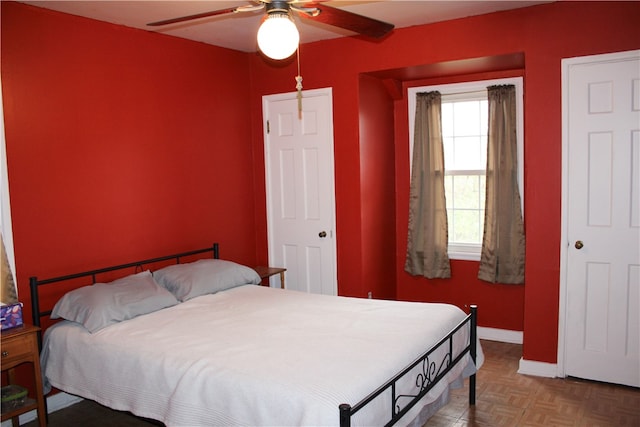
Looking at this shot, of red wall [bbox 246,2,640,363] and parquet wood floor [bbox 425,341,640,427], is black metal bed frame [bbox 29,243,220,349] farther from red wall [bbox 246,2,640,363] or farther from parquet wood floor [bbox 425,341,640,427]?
parquet wood floor [bbox 425,341,640,427]

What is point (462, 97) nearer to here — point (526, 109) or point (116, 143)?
point (526, 109)

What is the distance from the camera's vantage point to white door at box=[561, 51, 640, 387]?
3.49 m

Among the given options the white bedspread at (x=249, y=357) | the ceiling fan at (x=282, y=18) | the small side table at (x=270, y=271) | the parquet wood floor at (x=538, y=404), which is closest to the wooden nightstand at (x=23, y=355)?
the white bedspread at (x=249, y=357)

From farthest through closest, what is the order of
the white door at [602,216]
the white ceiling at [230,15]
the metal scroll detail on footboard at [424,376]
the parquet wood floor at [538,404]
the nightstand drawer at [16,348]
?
the white door at [602,216]
the white ceiling at [230,15]
the parquet wood floor at [538,404]
the nightstand drawer at [16,348]
the metal scroll detail on footboard at [424,376]

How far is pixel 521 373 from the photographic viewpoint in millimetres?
3902

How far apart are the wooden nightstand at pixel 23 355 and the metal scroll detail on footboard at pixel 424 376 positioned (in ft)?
6.32

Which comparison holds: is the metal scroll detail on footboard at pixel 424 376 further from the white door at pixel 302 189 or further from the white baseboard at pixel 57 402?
the white baseboard at pixel 57 402

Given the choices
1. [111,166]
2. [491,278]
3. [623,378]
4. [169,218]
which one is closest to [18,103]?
[111,166]

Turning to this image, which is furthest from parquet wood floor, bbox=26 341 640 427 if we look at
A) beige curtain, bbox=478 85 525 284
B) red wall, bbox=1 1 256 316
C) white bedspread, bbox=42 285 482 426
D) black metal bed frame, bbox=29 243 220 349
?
beige curtain, bbox=478 85 525 284

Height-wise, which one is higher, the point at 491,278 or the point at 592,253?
the point at 592,253

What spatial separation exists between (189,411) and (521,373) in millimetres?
2575

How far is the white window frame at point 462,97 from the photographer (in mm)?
4445

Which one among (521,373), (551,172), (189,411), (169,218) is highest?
(551,172)

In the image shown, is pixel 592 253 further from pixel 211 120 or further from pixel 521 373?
pixel 211 120
